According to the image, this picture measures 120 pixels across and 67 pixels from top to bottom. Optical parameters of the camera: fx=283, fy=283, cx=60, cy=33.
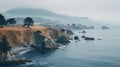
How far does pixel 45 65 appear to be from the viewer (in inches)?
5187

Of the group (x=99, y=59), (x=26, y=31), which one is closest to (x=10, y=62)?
(x=99, y=59)

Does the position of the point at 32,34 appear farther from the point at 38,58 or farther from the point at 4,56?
the point at 4,56

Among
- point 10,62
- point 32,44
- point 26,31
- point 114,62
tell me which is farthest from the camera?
point 26,31

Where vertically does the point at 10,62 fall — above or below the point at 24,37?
below

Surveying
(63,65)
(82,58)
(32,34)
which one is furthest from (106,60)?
(32,34)

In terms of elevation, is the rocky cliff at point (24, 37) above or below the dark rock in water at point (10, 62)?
above

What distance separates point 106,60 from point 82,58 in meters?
15.0

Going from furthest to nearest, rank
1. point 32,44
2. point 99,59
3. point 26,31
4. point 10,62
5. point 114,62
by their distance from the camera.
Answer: point 26,31, point 32,44, point 99,59, point 114,62, point 10,62

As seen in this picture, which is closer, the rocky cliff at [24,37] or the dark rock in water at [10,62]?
the dark rock in water at [10,62]

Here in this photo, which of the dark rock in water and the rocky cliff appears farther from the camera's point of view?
the rocky cliff

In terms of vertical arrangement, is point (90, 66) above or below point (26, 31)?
below

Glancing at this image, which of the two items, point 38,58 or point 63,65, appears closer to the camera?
point 63,65

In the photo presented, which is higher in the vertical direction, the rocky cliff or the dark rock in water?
the rocky cliff

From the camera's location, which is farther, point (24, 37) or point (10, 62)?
point (24, 37)
